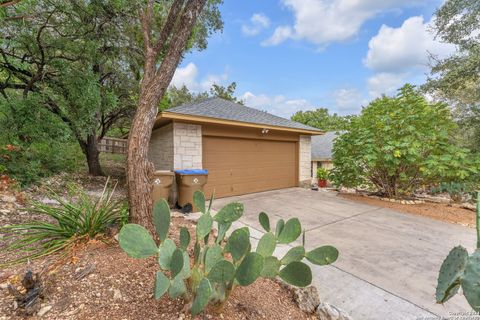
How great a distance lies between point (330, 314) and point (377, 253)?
5.80 feet

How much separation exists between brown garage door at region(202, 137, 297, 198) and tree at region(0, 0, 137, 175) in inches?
146

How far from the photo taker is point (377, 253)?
302 cm

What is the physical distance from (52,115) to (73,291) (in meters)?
5.64

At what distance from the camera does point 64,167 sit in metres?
7.33

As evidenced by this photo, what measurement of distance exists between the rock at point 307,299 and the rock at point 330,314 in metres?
0.06

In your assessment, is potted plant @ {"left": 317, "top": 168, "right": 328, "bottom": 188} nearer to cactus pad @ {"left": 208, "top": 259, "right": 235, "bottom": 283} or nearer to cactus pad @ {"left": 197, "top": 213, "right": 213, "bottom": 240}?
cactus pad @ {"left": 197, "top": 213, "right": 213, "bottom": 240}

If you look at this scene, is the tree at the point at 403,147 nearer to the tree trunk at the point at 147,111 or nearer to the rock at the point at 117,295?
the tree trunk at the point at 147,111

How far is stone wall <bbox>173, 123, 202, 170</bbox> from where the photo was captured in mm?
5438

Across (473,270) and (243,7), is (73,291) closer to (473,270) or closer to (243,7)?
(473,270)

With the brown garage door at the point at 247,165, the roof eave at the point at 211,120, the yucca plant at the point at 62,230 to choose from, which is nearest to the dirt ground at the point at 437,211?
the brown garage door at the point at 247,165

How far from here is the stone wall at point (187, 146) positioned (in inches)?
214

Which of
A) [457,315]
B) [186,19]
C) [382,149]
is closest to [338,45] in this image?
[382,149]

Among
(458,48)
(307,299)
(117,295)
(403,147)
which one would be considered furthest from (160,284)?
(458,48)

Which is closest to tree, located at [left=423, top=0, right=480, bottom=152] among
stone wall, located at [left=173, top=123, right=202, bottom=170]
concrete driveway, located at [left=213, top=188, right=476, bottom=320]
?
concrete driveway, located at [left=213, top=188, right=476, bottom=320]
